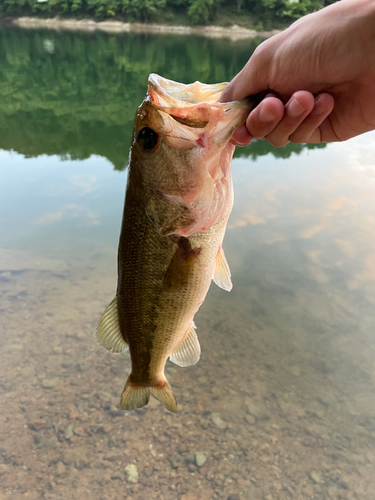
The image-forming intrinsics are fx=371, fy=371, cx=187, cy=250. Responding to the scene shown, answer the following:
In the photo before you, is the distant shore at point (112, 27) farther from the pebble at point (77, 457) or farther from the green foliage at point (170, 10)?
the pebble at point (77, 457)

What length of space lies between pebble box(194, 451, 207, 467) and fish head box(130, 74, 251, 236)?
9.62 feet

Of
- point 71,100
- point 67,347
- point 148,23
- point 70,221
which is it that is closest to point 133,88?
point 71,100

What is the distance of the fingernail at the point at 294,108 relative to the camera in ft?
4.91

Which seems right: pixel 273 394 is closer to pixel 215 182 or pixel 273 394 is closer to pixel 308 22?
pixel 215 182

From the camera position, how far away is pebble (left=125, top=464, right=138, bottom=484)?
3488mm

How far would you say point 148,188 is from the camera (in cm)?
158

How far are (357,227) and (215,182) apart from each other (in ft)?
21.6

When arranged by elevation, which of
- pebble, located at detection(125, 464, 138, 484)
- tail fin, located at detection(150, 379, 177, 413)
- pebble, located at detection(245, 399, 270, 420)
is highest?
tail fin, located at detection(150, 379, 177, 413)

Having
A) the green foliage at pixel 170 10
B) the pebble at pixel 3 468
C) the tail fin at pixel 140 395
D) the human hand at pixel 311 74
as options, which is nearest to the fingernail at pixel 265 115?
the human hand at pixel 311 74

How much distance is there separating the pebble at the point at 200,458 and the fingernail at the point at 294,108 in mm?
3386

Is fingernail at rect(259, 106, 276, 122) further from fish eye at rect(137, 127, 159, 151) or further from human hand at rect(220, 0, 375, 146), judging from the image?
fish eye at rect(137, 127, 159, 151)

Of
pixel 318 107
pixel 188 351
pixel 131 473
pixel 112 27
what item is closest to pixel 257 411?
pixel 131 473

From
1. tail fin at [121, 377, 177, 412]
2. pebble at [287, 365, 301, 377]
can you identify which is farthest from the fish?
pebble at [287, 365, 301, 377]

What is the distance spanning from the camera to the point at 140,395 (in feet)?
7.32
